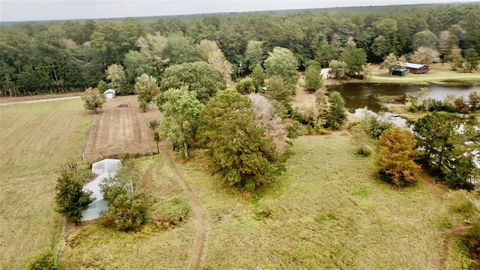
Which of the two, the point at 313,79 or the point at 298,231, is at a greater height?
the point at 313,79

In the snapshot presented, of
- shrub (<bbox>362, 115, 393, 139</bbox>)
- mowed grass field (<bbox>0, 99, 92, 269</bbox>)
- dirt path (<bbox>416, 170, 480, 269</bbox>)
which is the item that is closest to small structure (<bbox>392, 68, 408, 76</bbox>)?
shrub (<bbox>362, 115, 393, 139</bbox>)

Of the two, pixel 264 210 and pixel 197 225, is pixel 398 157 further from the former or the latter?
pixel 197 225

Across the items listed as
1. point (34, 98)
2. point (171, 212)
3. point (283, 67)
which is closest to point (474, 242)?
point (171, 212)

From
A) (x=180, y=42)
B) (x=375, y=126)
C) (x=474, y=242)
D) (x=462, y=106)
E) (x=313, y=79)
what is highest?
(x=180, y=42)

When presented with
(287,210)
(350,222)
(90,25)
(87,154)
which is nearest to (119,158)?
(87,154)

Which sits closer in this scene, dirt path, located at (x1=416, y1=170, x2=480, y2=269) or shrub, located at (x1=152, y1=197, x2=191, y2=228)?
dirt path, located at (x1=416, y1=170, x2=480, y2=269)

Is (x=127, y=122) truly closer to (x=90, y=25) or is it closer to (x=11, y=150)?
(x=11, y=150)

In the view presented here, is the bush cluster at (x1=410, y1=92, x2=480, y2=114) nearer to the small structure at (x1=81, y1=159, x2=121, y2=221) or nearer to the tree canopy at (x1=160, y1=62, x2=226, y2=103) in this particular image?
the tree canopy at (x1=160, y1=62, x2=226, y2=103)
